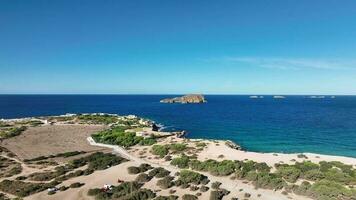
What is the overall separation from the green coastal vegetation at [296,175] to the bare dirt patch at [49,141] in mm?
30038

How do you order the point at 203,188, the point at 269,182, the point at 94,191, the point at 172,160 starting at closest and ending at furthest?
the point at 94,191, the point at 203,188, the point at 269,182, the point at 172,160

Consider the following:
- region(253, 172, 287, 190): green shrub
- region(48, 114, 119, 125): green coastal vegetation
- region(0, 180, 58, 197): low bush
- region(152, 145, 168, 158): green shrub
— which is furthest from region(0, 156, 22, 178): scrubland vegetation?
region(48, 114, 119, 125): green coastal vegetation

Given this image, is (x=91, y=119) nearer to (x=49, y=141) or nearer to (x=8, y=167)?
(x=49, y=141)

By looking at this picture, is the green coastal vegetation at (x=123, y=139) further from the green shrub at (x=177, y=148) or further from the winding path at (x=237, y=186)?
the winding path at (x=237, y=186)

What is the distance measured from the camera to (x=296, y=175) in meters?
44.5

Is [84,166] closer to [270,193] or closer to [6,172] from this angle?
[6,172]

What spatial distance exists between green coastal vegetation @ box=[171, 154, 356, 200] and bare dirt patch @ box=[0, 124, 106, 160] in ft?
98.6

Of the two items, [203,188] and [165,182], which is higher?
[165,182]

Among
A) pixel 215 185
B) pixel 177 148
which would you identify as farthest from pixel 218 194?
pixel 177 148

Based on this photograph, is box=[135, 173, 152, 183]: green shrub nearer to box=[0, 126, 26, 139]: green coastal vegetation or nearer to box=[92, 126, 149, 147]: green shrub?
box=[92, 126, 149, 147]: green shrub

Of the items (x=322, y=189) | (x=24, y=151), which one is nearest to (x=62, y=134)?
(x=24, y=151)

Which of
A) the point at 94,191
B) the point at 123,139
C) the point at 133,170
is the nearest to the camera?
the point at 94,191

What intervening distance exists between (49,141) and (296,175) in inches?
2380

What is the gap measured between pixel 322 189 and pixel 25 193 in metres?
38.4
